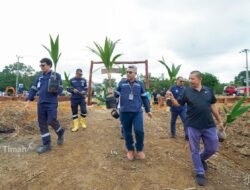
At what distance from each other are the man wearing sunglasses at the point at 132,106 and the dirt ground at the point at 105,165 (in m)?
0.40

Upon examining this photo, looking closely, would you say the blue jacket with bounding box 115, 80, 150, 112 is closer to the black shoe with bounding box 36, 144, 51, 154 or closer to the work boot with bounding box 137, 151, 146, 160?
the work boot with bounding box 137, 151, 146, 160

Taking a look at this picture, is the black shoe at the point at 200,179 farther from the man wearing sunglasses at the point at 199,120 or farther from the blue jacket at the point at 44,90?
the blue jacket at the point at 44,90

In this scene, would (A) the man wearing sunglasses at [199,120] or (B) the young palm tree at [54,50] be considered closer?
(A) the man wearing sunglasses at [199,120]

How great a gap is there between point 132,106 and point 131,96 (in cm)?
18

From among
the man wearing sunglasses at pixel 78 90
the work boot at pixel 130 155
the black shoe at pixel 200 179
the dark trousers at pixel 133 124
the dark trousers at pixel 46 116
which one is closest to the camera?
the black shoe at pixel 200 179

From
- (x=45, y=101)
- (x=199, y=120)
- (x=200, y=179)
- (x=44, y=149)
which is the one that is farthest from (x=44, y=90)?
(x=200, y=179)

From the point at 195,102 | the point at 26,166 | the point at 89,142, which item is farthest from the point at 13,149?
the point at 195,102

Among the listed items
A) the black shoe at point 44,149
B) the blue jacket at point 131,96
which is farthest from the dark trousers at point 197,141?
the black shoe at point 44,149

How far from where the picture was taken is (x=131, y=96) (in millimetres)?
4879

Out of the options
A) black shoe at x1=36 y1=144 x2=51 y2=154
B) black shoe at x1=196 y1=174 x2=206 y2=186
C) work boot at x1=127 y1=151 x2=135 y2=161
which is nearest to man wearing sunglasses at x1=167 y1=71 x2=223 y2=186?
black shoe at x1=196 y1=174 x2=206 y2=186

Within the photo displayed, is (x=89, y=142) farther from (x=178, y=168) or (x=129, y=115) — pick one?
(x=178, y=168)

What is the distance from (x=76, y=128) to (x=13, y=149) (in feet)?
5.43

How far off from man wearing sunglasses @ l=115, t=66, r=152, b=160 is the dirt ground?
40 centimetres

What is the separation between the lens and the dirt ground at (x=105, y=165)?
4.33 meters
